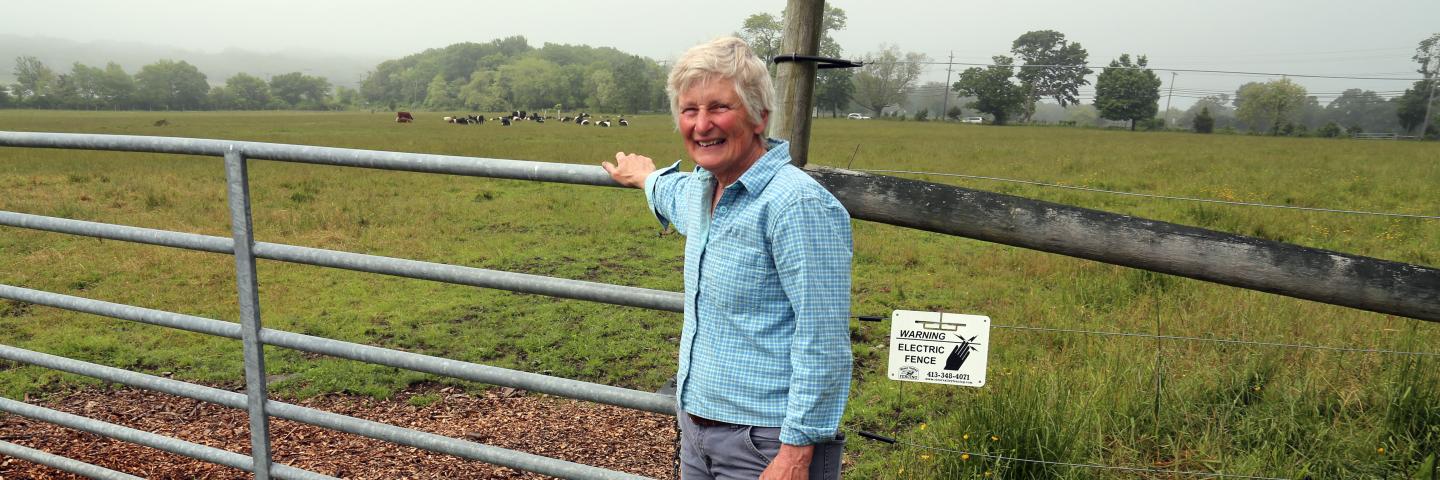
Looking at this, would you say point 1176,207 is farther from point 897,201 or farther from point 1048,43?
point 897,201

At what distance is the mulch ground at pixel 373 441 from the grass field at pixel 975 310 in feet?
1.66

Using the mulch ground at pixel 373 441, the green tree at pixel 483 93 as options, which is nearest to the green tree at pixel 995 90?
the mulch ground at pixel 373 441

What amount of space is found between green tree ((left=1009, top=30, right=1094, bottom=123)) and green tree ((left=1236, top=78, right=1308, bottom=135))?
3.53ft

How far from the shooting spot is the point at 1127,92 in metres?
5.32

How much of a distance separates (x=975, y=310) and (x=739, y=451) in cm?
501

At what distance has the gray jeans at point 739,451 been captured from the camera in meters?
1.62

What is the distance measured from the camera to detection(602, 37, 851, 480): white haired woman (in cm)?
146

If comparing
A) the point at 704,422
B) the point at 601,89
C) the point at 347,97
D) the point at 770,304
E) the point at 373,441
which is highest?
the point at 601,89

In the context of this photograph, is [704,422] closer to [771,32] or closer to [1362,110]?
[771,32]

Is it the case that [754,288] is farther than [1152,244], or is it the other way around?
[1152,244]

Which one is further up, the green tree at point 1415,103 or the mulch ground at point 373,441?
the green tree at point 1415,103

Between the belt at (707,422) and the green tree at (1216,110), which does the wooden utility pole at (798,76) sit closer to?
the belt at (707,422)

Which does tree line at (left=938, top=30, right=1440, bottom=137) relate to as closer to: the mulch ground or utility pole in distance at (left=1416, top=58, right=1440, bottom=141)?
utility pole in distance at (left=1416, top=58, right=1440, bottom=141)

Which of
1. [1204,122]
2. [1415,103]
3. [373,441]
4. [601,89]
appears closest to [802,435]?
[373,441]
